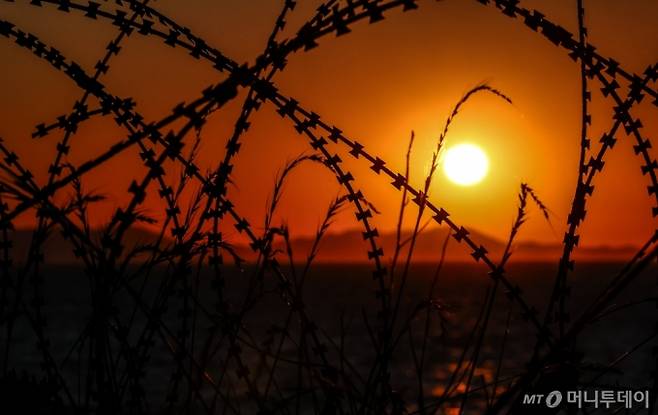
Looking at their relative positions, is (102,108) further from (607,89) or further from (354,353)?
(354,353)

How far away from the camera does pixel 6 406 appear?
257 cm

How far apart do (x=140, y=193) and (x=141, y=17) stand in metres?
1.16

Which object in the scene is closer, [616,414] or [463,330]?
[616,414]

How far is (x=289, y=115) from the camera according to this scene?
2184 mm

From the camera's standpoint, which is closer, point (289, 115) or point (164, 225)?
point (289, 115)

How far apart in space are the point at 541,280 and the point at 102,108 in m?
144

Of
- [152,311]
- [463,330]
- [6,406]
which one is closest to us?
[152,311]

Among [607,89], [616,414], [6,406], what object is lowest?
[6,406]

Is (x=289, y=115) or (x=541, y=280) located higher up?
(x=541, y=280)

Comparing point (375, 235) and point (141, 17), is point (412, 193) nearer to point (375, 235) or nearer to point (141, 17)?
point (375, 235)

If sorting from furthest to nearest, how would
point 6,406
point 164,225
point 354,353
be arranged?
point 354,353 → point 6,406 → point 164,225

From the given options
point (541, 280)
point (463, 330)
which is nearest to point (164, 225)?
point (463, 330)

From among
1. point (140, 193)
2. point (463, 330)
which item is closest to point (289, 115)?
point (140, 193)

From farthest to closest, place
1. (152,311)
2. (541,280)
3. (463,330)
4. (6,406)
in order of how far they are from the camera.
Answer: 1. (541,280)
2. (463,330)
3. (6,406)
4. (152,311)
